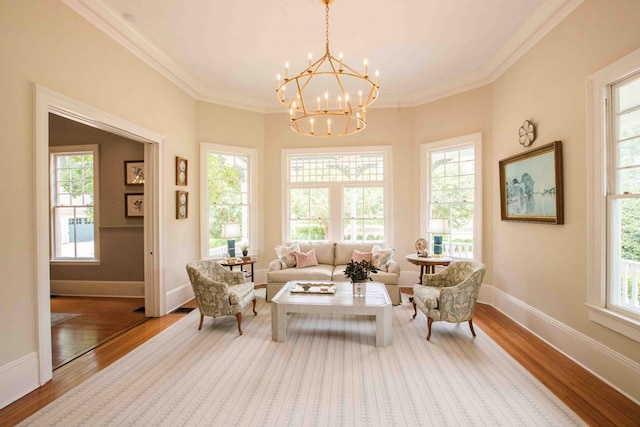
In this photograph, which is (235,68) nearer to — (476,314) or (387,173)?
(387,173)

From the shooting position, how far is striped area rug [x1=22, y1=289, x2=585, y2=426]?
2.14 m

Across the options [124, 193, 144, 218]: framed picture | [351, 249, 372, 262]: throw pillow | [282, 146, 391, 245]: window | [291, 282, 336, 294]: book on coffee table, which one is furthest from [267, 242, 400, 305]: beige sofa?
[124, 193, 144, 218]: framed picture

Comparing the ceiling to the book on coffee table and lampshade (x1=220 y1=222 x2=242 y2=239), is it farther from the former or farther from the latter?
the book on coffee table

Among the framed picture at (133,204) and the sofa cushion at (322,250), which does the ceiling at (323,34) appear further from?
the sofa cushion at (322,250)

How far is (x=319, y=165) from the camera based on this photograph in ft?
19.7

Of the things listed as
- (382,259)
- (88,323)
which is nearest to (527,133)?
(382,259)

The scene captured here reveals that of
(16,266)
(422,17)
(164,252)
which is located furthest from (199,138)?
(422,17)

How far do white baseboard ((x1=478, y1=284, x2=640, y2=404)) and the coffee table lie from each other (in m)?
1.72

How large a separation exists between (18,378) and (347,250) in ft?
13.9

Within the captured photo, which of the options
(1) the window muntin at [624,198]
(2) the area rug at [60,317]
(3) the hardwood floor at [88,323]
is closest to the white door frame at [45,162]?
(3) the hardwood floor at [88,323]

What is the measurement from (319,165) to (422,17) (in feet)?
10.2

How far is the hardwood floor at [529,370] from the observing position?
Answer: 2.19 meters

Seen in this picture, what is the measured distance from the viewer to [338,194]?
5.92 metres

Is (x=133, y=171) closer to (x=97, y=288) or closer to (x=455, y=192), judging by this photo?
(x=97, y=288)
